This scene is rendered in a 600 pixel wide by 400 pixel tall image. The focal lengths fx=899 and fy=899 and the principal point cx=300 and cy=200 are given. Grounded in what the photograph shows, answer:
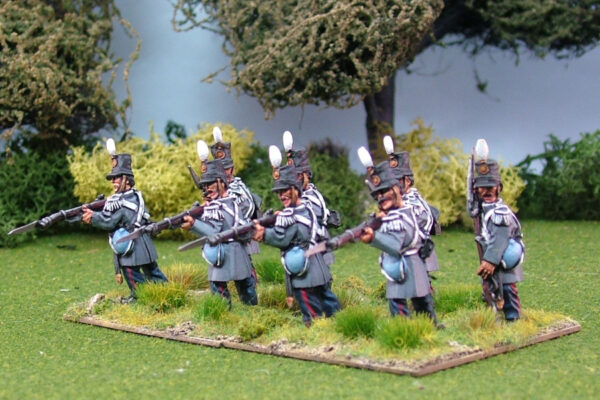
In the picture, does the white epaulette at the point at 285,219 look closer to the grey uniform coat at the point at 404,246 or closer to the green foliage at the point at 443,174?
the grey uniform coat at the point at 404,246

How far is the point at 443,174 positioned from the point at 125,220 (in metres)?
5.56

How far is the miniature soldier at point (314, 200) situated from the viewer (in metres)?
8.06

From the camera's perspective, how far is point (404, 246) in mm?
6949

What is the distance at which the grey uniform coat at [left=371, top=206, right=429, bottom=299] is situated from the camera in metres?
6.90

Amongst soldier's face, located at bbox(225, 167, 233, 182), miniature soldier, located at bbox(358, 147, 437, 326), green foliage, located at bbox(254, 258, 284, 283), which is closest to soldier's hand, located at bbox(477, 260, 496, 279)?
miniature soldier, located at bbox(358, 147, 437, 326)

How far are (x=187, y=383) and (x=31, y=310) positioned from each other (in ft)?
10.6

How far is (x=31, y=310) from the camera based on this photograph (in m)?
9.09

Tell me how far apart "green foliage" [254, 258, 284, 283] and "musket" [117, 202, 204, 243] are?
1.41 m

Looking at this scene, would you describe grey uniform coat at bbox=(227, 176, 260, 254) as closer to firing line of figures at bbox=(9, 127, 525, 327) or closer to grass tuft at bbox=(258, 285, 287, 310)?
firing line of figures at bbox=(9, 127, 525, 327)

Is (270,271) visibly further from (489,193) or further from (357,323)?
(489,193)

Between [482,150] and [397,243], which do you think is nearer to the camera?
[397,243]

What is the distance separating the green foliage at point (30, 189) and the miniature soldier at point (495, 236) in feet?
24.6

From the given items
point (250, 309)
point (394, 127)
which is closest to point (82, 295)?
point (250, 309)

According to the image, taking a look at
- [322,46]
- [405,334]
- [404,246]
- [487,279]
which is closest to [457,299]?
[487,279]
